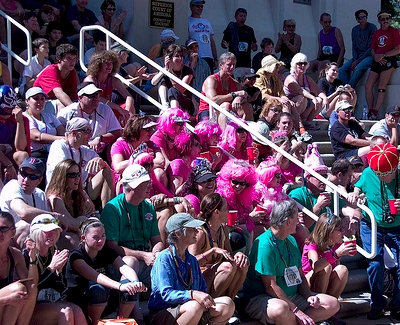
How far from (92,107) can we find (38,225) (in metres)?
2.79

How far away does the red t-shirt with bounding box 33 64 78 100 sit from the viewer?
935 centimetres

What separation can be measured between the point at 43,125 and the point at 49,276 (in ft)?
8.53

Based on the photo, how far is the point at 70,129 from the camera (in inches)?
306

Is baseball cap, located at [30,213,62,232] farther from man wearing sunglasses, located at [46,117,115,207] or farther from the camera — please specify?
the camera

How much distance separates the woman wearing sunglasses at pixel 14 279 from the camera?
577 cm

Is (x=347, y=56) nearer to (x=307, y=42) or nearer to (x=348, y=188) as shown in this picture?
(x=307, y=42)

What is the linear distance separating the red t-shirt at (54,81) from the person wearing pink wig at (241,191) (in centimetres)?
244

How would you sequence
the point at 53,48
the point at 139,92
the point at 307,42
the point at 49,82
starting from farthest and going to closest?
1. the point at 307,42
2. the point at 53,48
3. the point at 139,92
4. the point at 49,82

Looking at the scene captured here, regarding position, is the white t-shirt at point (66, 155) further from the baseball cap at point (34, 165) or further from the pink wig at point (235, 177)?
the pink wig at point (235, 177)

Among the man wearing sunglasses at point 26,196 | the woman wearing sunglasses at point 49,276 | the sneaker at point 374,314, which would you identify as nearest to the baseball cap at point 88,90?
the man wearing sunglasses at point 26,196

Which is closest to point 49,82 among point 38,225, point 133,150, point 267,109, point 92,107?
point 92,107

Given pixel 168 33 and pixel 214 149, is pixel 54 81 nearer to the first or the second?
pixel 214 149

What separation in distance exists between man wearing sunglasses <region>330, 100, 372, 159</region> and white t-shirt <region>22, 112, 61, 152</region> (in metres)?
4.00

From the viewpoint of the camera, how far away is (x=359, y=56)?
14336 millimetres
